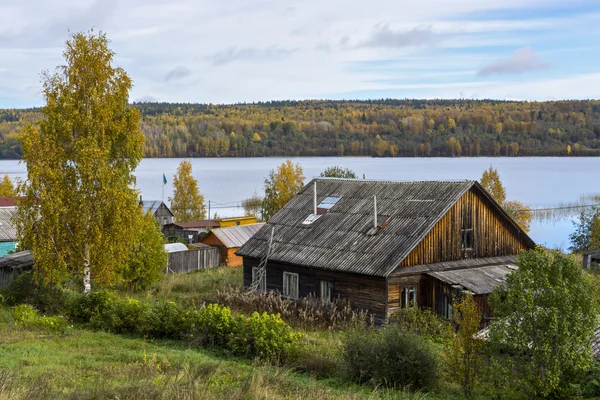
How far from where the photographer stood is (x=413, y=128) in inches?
6211

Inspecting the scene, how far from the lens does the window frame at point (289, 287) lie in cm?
2812

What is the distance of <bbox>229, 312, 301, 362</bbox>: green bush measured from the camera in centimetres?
1644

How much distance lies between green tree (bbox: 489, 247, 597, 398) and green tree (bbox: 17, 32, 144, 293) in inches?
577

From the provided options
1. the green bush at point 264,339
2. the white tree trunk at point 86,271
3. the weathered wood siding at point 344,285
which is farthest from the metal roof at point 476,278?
the white tree trunk at point 86,271

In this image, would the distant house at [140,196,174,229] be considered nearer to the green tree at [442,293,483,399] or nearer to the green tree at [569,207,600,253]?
the green tree at [569,207,600,253]

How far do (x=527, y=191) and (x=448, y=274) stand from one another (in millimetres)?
85849

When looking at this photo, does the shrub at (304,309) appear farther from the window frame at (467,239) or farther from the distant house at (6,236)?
the distant house at (6,236)

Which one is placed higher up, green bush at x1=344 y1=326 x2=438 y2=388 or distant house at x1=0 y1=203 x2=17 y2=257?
distant house at x1=0 y1=203 x2=17 y2=257

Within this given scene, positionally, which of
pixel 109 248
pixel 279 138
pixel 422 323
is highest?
pixel 279 138

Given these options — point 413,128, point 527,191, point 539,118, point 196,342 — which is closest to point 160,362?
point 196,342

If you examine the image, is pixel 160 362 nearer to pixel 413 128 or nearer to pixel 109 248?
pixel 109 248

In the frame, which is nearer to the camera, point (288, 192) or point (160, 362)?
point (160, 362)

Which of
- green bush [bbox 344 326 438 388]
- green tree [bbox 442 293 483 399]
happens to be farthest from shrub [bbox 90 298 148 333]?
green tree [bbox 442 293 483 399]

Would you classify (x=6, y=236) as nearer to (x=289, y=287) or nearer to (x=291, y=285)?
(x=289, y=287)
